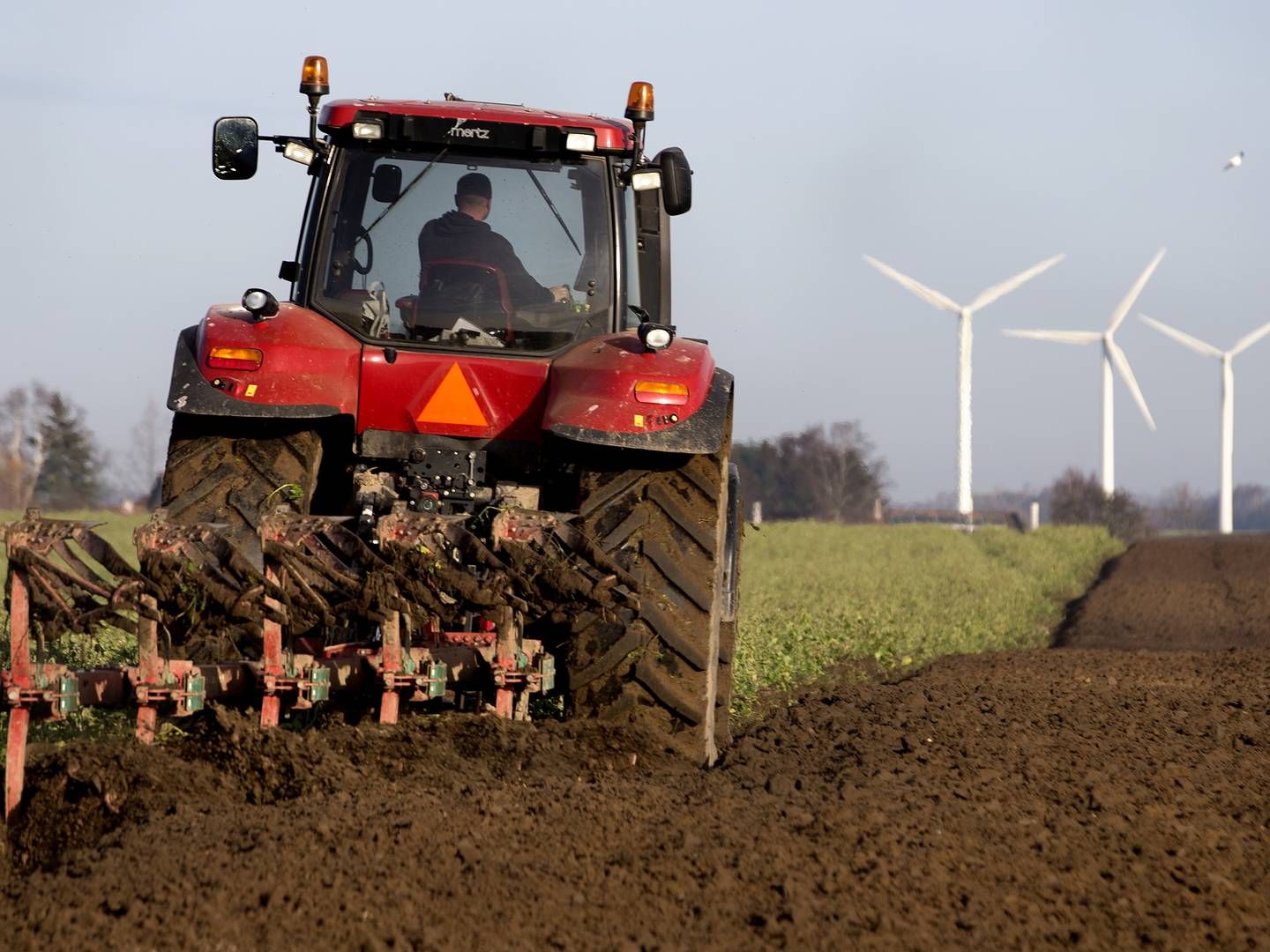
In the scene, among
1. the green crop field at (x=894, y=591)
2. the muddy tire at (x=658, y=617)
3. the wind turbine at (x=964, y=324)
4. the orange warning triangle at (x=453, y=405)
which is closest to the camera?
the muddy tire at (x=658, y=617)

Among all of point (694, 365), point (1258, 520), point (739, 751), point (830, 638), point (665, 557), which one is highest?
point (694, 365)

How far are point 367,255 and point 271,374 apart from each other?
0.88 metres

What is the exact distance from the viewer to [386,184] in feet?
23.7

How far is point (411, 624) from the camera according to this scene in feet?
19.6

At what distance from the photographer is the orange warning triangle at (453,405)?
6750 millimetres

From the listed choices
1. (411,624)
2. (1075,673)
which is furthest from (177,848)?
(1075,673)

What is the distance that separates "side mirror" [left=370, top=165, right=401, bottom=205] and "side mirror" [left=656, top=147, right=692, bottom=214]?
1.14 metres

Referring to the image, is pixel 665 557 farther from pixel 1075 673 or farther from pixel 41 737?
pixel 1075 673

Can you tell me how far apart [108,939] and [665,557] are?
2834mm

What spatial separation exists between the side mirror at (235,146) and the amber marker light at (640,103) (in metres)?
1.64

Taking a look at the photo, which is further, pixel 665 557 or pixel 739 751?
pixel 739 751

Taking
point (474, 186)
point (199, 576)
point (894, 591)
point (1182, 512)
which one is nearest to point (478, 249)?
point (474, 186)

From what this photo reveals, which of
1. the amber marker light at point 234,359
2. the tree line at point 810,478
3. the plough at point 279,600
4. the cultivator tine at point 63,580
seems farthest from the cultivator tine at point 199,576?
the tree line at point 810,478

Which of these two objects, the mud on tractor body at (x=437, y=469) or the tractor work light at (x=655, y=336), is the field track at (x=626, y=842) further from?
the tractor work light at (x=655, y=336)
